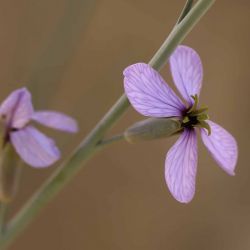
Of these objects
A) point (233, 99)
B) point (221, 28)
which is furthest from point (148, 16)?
point (233, 99)

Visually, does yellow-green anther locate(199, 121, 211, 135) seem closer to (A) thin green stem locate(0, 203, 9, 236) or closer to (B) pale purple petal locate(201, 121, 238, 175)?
(B) pale purple petal locate(201, 121, 238, 175)

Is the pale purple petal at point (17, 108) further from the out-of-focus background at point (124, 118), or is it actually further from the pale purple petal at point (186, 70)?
the out-of-focus background at point (124, 118)

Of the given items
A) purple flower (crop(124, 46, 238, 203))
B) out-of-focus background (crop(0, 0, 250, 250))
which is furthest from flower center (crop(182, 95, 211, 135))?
out-of-focus background (crop(0, 0, 250, 250))

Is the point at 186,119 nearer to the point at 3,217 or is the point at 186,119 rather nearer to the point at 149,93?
the point at 149,93

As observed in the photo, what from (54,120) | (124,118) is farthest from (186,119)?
(124,118)

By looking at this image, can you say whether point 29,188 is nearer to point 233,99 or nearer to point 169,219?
point 169,219

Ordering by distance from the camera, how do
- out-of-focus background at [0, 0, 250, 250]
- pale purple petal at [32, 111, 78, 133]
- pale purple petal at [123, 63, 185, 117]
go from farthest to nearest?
out-of-focus background at [0, 0, 250, 250] → pale purple petal at [32, 111, 78, 133] → pale purple petal at [123, 63, 185, 117]
